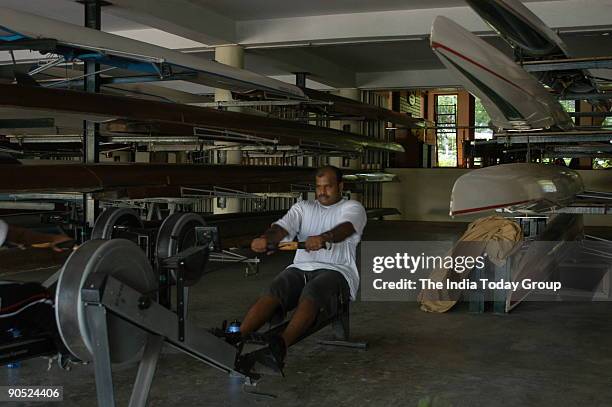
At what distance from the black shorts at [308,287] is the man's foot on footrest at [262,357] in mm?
475

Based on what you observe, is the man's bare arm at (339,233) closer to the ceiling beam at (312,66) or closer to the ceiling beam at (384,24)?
the ceiling beam at (384,24)

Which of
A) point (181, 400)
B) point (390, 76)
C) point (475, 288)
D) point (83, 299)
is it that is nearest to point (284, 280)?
point (181, 400)

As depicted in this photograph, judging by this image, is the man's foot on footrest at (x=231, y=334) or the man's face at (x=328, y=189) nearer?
the man's foot on footrest at (x=231, y=334)

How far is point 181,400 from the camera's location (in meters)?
3.41

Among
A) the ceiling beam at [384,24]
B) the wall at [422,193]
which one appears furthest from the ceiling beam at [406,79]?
the ceiling beam at [384,24]

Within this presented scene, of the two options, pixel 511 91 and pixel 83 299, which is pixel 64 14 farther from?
pixel 83 299

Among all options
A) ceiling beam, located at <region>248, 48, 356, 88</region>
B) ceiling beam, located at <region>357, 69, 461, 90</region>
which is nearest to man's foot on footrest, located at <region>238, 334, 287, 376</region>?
ceiling beam, located at <region>248, 48, 356, 88</region>

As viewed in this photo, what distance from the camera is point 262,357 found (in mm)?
3377

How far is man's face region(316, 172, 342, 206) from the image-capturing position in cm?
421

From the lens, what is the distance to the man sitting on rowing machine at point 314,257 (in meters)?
3.71

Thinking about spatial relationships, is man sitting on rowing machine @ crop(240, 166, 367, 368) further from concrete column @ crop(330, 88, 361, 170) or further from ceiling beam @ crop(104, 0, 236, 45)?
concrete column @ crop(330, 88, 361, 170)

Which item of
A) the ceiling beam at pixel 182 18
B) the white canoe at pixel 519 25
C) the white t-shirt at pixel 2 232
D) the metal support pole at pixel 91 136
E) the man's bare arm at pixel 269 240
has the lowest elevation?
the man's bare arm at pixel 269 240

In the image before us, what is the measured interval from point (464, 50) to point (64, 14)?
6.34m

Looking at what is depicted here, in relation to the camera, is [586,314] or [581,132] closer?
[586,314]
